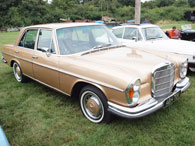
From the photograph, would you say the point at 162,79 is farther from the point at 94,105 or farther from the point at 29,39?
the point at 29,39

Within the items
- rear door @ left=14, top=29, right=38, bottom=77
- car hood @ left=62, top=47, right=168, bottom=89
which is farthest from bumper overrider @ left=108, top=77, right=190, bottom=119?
rear door @ left=14, top=29, right=38, bottom=77

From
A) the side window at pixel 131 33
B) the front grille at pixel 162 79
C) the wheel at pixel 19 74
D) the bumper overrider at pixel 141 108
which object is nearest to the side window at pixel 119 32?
the side window at pixel 131 33

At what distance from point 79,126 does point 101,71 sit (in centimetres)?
107

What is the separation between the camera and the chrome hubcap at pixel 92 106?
279cm

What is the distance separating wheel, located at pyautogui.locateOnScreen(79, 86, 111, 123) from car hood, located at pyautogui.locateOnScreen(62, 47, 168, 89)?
235 millimetres

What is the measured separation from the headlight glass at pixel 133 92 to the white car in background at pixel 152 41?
10.1ft

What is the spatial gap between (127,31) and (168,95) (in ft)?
13.7

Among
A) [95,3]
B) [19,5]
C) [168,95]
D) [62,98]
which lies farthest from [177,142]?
[95,3]

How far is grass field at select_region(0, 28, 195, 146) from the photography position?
256 cm

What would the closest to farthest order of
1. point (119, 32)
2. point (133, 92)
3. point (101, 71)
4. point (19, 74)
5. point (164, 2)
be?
point (133, 92), point (101, 71), point (19, 74), point (119, 32), point (164, 2)

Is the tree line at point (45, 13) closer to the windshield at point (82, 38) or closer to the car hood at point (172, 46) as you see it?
the car hood at point (172, 46)

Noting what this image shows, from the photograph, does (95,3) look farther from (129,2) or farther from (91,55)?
(91,55)

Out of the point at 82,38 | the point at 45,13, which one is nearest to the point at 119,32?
the point at 82,38

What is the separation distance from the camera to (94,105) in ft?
9.26
